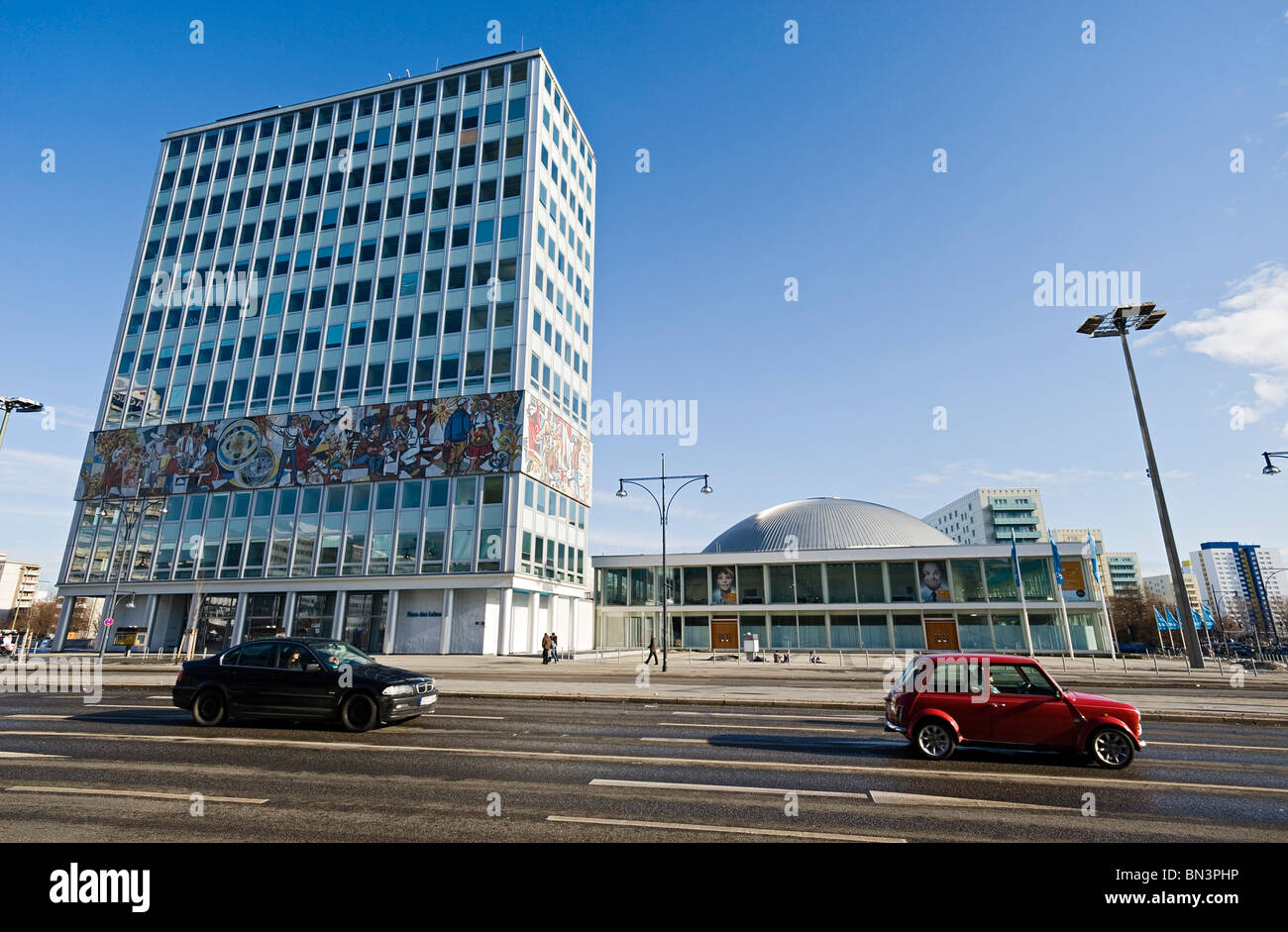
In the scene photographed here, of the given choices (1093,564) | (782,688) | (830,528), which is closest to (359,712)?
(782,688)

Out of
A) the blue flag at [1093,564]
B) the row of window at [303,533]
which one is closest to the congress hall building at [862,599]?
the blue flag at [1093,564]

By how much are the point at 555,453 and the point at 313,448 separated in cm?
1813

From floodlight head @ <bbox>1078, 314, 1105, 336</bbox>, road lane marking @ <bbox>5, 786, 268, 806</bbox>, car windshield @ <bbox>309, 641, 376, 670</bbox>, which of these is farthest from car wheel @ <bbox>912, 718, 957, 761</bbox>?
floodlight head @ <bbox>1078, 314, 1105, 336</bbox>

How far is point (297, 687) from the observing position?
12.4m

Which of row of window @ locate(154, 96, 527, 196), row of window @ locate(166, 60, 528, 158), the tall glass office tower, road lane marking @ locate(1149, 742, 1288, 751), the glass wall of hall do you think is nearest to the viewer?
road lane marking @ locate(1149, 742, 1288, 751)

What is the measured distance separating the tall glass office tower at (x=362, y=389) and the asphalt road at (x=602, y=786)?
Result: 3094 cm

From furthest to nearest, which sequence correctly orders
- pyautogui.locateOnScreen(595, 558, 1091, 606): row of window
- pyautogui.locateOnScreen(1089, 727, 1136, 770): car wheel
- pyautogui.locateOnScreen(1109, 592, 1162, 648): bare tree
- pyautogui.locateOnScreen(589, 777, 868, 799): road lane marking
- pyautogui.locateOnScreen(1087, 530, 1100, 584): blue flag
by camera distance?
pyautogui.locateOnScreen(1109, 592, 1162, 648): bare tree, pyautogui.locateOnScreen(595, 558, 1091, 606): row of window, pyautogui.locateOnScreen(1087, 530, 1100, 584): blue flag, pyautogui.locateOnScreen(1089, 727, 1136, 770): car wheel, pyautogui.locateOnScreen(589, 777, 868, 799): road lane marking

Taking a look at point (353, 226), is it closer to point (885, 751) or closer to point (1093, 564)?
point (885, 751)

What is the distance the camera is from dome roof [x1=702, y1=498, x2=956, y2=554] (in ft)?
229

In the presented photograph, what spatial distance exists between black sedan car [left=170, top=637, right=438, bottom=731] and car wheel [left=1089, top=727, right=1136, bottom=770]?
484 inches

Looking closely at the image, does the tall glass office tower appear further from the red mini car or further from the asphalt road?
the red mini car

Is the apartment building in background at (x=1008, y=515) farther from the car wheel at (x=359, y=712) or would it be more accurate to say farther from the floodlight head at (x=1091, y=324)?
the car wheel at (x=359, y=712)
